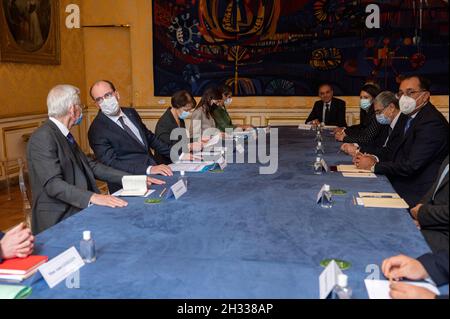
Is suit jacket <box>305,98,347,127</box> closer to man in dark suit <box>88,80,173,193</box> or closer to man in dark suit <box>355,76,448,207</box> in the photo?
man in dark suit <box>355,76,448,207</box>

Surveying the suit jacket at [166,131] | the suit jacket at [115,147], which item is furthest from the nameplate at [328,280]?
the suit jacket at [166,131]

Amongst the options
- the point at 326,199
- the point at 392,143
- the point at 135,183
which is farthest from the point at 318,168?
the point at 135,183

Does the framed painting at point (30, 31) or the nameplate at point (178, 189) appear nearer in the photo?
the nameplate at point (178, 189)

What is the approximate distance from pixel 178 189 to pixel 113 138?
129 cm

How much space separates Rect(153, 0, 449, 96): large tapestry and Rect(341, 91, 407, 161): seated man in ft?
10.9

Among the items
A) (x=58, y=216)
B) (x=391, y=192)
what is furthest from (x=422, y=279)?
(x=58, y=216)

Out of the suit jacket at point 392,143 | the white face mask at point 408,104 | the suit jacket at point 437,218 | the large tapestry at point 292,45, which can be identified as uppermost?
the large tapestry at point 292,45

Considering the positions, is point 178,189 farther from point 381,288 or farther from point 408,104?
point 408,104

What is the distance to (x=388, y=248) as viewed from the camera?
1862 millimetres

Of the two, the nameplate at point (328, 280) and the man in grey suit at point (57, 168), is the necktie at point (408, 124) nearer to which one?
the man in grey suit at point (57, 168)

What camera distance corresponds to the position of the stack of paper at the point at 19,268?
1.59m

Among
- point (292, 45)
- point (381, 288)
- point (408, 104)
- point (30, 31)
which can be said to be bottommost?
point (381, 288)

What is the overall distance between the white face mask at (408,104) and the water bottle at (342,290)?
2509 mm

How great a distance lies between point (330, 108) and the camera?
731 cm
